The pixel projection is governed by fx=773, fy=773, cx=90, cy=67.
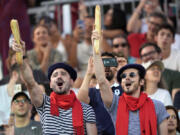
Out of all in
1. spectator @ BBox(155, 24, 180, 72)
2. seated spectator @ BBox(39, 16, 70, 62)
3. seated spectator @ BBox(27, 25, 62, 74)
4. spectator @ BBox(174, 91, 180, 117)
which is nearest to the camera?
spectator @ BBox(174, 91, 180, 117)

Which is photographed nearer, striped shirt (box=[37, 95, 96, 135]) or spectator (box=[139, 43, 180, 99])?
striped shirt (box=[37, 95, 96, 135])

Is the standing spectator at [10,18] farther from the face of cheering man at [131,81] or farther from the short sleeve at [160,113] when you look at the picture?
the short sleeve at [160,113]

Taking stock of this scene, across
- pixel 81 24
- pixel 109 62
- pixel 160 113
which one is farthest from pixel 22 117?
pixel 81 24

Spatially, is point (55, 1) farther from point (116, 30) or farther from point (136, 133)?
point (136, 133)

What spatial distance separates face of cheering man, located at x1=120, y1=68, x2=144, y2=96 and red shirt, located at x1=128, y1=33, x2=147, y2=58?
4.13m

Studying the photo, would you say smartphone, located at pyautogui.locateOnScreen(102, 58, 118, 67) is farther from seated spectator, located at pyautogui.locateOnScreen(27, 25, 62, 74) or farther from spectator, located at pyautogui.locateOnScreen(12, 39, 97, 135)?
seated spectator, located at pyautogui.locateOnScreen(27, 25, 62, 74)

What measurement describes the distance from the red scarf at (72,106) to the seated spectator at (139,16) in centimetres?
502

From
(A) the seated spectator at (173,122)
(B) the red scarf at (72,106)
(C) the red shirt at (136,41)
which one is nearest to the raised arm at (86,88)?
(B) the red scarf at (72,106)

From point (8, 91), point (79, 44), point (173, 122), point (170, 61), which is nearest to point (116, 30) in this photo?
point (79, 44)

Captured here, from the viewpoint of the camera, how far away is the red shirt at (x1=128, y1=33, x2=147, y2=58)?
14.3 metres

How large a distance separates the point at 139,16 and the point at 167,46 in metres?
1.42

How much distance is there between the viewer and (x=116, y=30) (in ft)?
48.6

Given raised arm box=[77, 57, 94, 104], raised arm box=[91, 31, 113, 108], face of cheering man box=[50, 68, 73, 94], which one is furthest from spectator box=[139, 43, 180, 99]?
raised arm box=[91, 31, 113, 108]

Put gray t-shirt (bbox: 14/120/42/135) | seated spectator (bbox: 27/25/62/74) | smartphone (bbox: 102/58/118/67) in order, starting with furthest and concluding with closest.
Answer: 1. seated spectator (bbox: 27/25/62/74)
2. gray t-shirt (bbox: 14/120/42/135)
3. smartphone (bbox: 102/58/118/67)
